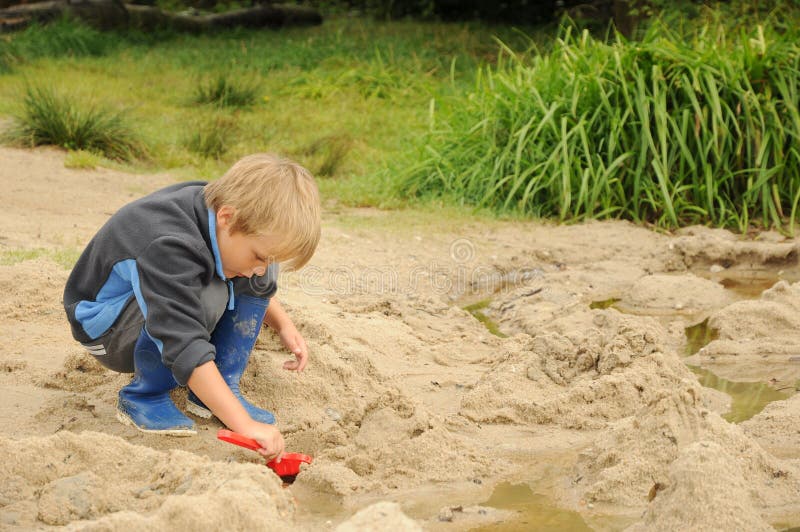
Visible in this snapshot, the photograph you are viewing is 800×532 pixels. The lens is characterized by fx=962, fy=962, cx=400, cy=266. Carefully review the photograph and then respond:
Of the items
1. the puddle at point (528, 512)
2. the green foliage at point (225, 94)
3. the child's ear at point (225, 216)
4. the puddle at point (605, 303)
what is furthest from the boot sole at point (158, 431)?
the green foliage at point (225, 94)

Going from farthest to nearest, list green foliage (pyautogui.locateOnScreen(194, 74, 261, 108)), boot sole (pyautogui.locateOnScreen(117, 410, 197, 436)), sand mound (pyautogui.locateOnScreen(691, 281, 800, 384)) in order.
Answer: green foliage (pyautogui.locateOnScreen(194, 74, 261, 108)) < sand mound (pyautogui.locateOnScreen(691, 281, 800, 384)) < boot sole (pyautogui.locateOnScreen(117, 410, 197, 436))

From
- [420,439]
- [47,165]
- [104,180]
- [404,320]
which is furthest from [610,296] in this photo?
[47,165]

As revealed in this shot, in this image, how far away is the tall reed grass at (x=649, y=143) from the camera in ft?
17.9

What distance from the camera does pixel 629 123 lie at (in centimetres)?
553

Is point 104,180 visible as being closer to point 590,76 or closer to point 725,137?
point 590,76

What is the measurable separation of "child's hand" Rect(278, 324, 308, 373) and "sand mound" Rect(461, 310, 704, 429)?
54cm

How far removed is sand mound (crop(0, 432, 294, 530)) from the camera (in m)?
1.89

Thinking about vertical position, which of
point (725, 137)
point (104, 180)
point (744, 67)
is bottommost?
point (104, 180)

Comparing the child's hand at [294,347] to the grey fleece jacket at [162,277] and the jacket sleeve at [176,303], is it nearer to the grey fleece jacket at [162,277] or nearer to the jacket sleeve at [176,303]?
the grey fleece jacket at [162,277]

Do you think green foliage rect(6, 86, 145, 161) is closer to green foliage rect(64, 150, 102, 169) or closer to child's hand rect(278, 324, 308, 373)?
green foliage rect(64, 150, 102, 169)

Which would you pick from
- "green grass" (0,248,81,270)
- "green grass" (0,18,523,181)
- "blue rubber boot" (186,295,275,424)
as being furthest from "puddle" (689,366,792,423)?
"green grass" (0,18,523,181)

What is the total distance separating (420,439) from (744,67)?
158 inches

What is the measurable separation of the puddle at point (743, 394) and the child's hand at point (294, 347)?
133 centimetres

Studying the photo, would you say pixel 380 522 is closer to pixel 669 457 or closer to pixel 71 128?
pixel 669 457
